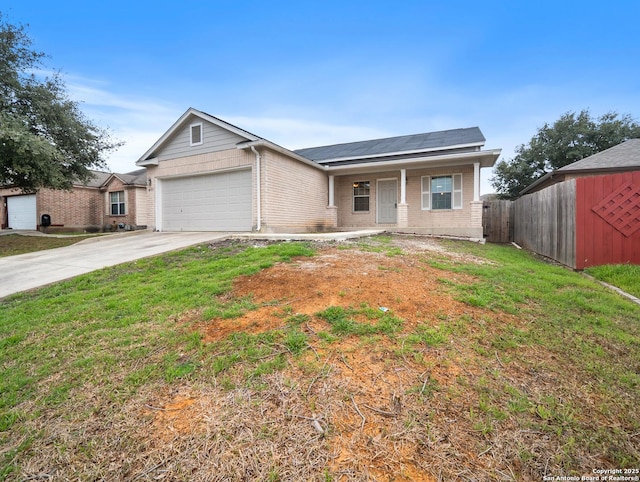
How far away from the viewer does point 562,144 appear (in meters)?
23.0

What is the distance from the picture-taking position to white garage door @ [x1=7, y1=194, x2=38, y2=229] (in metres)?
21.0

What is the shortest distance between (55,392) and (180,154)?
1140 cm

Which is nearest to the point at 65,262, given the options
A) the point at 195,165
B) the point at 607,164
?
the point at 195,165

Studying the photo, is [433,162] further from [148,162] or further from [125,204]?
[125,204]

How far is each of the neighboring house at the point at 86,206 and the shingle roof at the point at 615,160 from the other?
79.1ft

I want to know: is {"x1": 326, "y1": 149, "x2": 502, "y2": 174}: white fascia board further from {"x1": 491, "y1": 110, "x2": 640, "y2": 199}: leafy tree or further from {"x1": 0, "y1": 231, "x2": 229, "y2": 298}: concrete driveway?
{"x1": 491, "y1": 110, "x2": 640, "y2": 199}: leafy tree

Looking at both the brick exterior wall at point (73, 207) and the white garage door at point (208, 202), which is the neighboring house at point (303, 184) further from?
the brick exterior wall at point (73, 207)

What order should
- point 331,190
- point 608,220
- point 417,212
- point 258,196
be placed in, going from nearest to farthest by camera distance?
point 608,220
point 258,196
point 417,212
point 331,190

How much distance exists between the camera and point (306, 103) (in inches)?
717

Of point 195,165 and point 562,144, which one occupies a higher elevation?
point 562,144

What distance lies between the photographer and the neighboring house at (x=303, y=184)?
10805 millimetres

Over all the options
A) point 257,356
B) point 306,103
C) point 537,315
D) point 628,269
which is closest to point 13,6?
point 306,103

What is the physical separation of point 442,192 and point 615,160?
7.24 meters

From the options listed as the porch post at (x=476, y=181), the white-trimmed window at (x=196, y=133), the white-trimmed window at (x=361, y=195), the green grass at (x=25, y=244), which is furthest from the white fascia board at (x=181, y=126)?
the porch post at (x=476, y=181)
